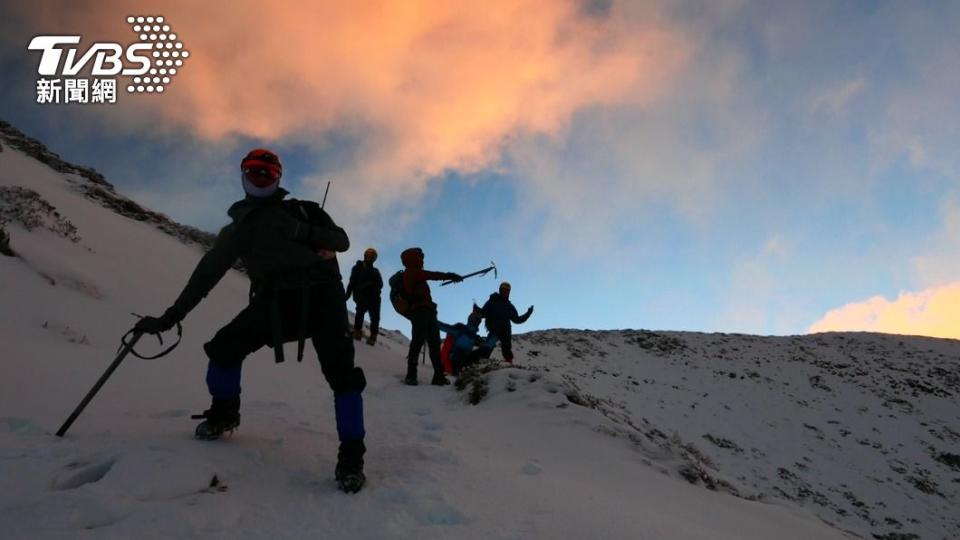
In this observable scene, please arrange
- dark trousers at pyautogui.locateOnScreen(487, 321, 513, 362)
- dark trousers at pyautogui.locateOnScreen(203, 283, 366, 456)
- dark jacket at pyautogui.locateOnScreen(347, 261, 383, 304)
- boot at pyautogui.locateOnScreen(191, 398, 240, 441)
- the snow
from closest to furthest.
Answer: the snow
dark trousers at pyautogui.locateOnScreen(203, 283, 366, 456)
boot at pyautogui.locateOnScreen(191, 398, 240, 441)
dark trousers at pyautogui.locateOnScreen(487, 321, 513, 362)
dark jacket at pyautogui.locateOnScreen(347, 261, 383, 304)

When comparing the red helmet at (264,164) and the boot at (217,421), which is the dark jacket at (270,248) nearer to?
the red helmet at (264,164)

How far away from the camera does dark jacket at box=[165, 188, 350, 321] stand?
3662 millimetres

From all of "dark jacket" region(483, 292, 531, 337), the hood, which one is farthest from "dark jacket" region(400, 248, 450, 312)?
"dark jacket" region(483, 292, 531, 337)

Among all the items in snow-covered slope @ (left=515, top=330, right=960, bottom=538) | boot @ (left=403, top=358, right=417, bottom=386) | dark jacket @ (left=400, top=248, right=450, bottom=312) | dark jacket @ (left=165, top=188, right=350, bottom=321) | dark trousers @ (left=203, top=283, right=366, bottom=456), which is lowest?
snow-covered slope @ (left=515, top=330, right=960, bottom=538)

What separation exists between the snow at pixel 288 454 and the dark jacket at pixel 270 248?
1.13 m

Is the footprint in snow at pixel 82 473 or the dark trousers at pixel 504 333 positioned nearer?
the footprint in snow at pixel 82 473

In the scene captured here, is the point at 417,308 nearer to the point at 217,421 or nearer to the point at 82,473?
the point at 217,421

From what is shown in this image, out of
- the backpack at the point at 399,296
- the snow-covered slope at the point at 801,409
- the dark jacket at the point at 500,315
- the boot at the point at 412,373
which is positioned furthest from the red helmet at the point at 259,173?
the dark jacket at the point at 500,315

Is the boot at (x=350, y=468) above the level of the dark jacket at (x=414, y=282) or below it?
below

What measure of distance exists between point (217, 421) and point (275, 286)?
105cm

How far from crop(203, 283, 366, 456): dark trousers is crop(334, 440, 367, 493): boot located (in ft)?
0.42

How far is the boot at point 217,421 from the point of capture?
3.78 m

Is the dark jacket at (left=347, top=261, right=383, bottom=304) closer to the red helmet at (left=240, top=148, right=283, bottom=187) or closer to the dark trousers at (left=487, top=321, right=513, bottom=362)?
the dark trousers at (left=487, top=321, right=513, bottom=362)

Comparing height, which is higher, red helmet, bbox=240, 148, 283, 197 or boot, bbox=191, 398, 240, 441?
red helmet, bbox=240, 148, 283, 197
